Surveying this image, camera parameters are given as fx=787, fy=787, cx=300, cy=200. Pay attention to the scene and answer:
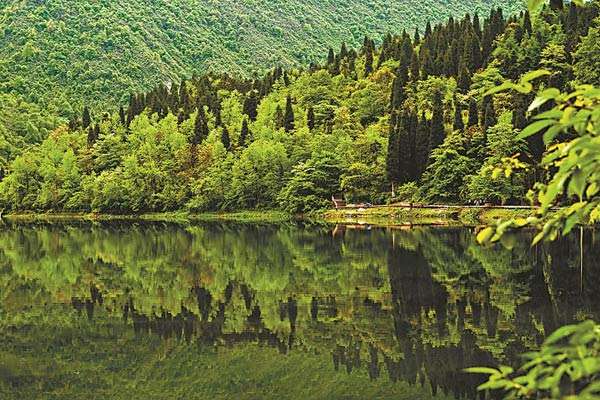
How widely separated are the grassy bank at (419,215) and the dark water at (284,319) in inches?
1035

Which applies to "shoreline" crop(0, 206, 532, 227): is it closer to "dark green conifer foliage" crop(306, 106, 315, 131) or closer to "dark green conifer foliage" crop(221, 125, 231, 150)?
"dark green conifer foliage" crop(221, 125, 231, 150)

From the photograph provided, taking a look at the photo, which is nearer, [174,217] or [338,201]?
[338,201]

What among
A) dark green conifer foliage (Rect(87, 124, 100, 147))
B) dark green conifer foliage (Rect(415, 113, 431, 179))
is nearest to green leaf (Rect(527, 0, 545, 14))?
dark green conifer foliage (Rect(415, 113, 431, 179))

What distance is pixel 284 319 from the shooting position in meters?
21.6

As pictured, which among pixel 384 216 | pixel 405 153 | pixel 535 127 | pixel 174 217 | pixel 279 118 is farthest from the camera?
pixel 279 118

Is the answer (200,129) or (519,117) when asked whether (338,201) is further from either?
(200,129)

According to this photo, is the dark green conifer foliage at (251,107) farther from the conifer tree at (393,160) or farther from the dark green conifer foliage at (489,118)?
the dark green conifer foliage at (489,118)

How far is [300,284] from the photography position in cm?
2839

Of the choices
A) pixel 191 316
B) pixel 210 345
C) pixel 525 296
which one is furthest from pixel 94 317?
pixel 525 296

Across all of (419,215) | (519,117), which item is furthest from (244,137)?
(519,117)

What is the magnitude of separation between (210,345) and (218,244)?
30008 millimetres

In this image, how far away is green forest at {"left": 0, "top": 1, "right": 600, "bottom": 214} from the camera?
79625mm

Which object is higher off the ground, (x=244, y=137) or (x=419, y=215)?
(x=244, y=137)

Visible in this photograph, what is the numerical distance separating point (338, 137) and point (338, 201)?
12.4m
